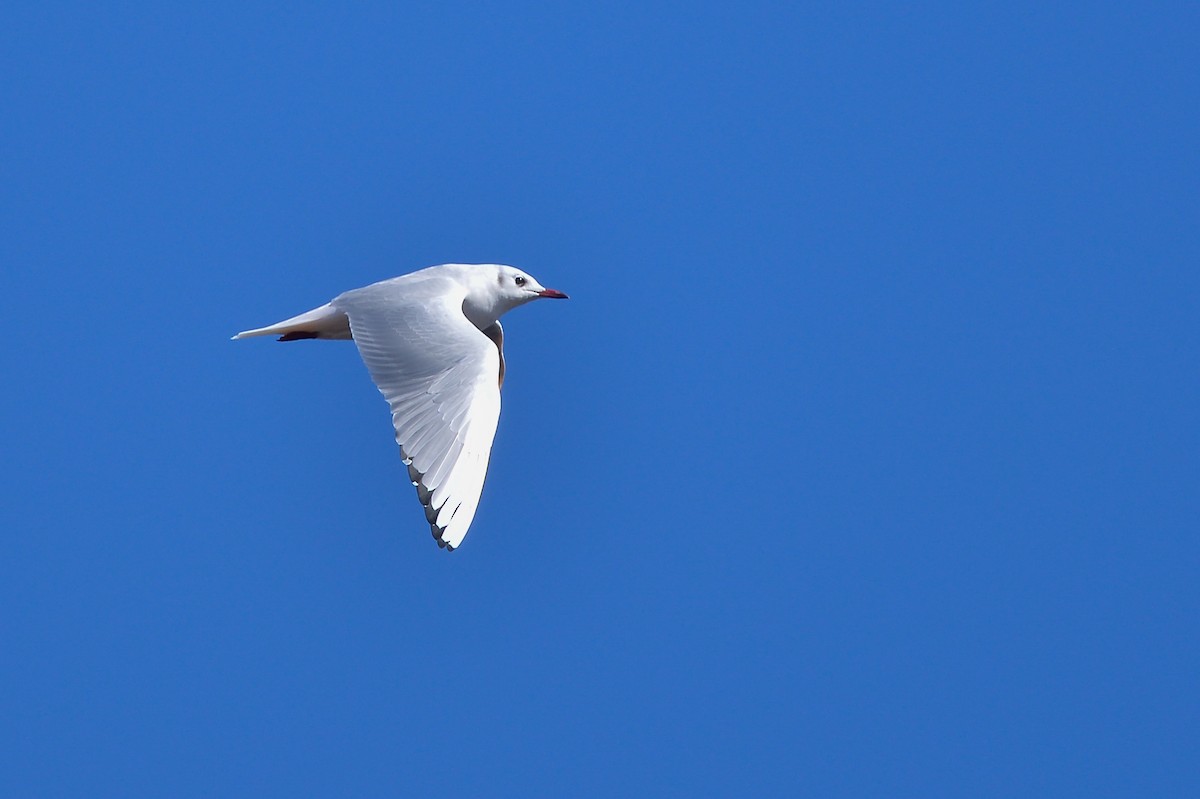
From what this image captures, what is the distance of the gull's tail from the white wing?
100 millimetres

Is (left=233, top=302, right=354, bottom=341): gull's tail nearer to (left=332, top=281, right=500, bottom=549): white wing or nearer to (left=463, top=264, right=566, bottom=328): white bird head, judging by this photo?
(left=332, top=281, right=500, bottom=549): white wing

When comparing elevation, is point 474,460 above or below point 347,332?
below

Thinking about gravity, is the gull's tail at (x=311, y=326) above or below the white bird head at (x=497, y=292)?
below

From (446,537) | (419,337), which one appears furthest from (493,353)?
(446,537)

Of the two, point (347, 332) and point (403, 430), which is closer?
point (403, 430)

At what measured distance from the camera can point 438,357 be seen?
8.22 meters

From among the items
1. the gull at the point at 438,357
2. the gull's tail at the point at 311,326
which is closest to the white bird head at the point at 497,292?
the gull at the point at 438,357

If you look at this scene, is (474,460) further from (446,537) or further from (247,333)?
(247,333)

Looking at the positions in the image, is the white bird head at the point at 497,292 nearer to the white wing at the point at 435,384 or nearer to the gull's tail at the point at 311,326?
the white wing at the point at 435,384

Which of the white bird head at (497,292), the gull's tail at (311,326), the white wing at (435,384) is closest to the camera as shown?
the white wing at (435,384)

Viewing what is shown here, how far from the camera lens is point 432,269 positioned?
9.48m

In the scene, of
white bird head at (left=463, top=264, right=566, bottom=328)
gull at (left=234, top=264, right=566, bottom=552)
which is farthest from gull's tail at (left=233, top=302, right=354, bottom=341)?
white bird head at (left=463, top=264, right=566, bottom=328)

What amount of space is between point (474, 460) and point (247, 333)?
216cm

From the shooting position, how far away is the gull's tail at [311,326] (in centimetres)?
909
